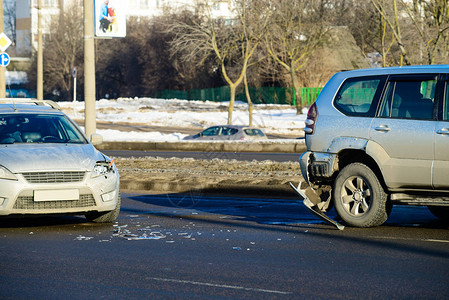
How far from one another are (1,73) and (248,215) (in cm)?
1895

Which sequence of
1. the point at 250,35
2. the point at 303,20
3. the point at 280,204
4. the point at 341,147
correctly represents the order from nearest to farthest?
the point at 341,147 → the point at 280,204 → the point at 250,35 → the point at 303,20

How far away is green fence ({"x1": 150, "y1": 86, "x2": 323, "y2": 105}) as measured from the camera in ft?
223

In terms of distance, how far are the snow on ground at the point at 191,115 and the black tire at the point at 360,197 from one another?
1142 inches

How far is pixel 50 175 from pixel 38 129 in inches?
57.2

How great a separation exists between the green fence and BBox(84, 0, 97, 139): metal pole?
46.1 meters

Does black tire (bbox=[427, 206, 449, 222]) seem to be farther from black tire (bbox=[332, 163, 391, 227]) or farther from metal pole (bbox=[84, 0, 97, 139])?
metal pole (bbox=[84, 0, 97, 139])

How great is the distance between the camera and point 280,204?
12.7m

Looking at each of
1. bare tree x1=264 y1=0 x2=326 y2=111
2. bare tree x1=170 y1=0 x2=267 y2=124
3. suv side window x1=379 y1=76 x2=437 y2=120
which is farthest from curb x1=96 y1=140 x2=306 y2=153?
bare tree x1=264 y1=0 x2=326 y2=111

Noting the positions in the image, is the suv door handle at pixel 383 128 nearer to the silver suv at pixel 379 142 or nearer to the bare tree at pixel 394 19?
the silver suv at pixel 379 142

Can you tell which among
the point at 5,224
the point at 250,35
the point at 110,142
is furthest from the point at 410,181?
the point at 250,35

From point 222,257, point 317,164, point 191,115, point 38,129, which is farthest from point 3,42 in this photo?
point 191,115

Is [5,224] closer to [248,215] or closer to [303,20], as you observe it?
[248,215]

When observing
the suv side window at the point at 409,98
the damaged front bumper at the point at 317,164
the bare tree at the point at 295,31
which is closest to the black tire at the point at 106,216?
the damaged front bumper at the point at 317,164

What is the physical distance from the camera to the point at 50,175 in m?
9.55
